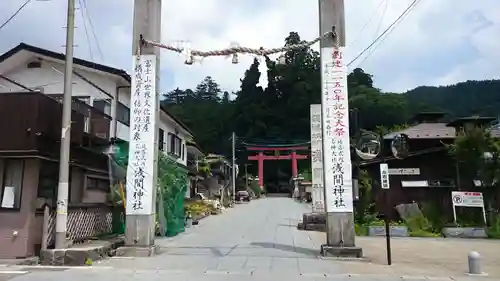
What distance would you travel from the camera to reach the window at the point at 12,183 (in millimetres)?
11680

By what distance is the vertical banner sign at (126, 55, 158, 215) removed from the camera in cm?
1292

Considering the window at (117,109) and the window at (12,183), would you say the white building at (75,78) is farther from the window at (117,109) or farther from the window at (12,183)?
the window at (12,183)

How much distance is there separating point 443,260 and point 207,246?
24.1 ft

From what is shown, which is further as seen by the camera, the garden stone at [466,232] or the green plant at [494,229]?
the garden stone at [466,232]

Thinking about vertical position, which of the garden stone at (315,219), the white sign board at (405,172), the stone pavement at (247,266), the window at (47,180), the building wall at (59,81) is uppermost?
the building wall at (59,81)

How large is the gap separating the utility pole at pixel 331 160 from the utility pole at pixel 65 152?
23.2 feet

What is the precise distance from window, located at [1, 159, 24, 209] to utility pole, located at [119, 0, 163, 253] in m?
2.90

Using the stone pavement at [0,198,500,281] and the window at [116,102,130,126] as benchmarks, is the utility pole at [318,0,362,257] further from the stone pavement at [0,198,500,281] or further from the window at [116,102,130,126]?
the window at [116,102,130,126]

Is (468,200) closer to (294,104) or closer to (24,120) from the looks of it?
(24,120)

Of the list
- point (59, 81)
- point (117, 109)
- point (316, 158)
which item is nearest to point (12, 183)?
point (117, 109)

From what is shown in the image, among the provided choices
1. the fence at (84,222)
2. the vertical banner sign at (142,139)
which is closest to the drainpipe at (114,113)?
the fence at (84,222)

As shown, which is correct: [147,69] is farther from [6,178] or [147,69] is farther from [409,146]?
[409,146]

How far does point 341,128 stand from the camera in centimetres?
1270

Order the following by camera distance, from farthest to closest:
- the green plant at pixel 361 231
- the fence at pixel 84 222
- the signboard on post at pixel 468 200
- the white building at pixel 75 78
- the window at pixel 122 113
Result: 1. the window at pixel 122 113
2. the white building at pixel 75 78
3. the signboard on post at pixel 468 200
4. the green plant at pixel 361 231
5. the fence at pixel 84 222
